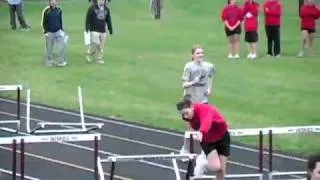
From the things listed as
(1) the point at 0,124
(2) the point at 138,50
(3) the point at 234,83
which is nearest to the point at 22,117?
(1) the point at 0,124

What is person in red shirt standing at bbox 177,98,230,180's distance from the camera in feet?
39.2

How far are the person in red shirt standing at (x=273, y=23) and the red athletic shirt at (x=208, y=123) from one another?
15.1m

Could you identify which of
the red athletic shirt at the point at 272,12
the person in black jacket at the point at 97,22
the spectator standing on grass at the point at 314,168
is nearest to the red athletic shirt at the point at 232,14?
the red athletic shirt at the point at 272,12

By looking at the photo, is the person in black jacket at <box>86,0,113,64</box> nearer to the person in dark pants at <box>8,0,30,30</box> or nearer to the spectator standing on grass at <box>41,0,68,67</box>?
the spectator standing on grass at <box>41,0,68,67</box>

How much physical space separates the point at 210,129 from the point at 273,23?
15.4 meters

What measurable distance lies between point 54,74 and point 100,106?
4.66 metres

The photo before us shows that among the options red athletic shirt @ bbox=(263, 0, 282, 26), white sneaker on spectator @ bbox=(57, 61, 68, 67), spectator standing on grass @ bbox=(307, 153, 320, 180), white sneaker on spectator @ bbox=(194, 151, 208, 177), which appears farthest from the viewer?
red athletic shirt @ bbox=(263, 0, 282, 26)

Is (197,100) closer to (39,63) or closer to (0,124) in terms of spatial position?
(0,124)

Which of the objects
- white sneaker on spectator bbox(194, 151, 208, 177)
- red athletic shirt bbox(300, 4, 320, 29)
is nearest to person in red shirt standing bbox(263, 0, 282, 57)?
red athletic shirt bbox(300, 4, 320, 29)

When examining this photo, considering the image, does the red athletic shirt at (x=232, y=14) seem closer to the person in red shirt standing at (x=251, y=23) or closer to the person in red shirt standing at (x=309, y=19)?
the person in red shirt standing at (x=251, y=23)

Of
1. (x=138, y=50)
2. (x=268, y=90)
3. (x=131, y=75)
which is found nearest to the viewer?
(x=268, y=90)

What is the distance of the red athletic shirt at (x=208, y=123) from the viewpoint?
11922 millimetres

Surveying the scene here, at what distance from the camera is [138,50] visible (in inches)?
1168

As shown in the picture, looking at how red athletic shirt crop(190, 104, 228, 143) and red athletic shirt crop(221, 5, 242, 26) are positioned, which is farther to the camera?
red athletic shirt crop(221, 5, 242, 26)
